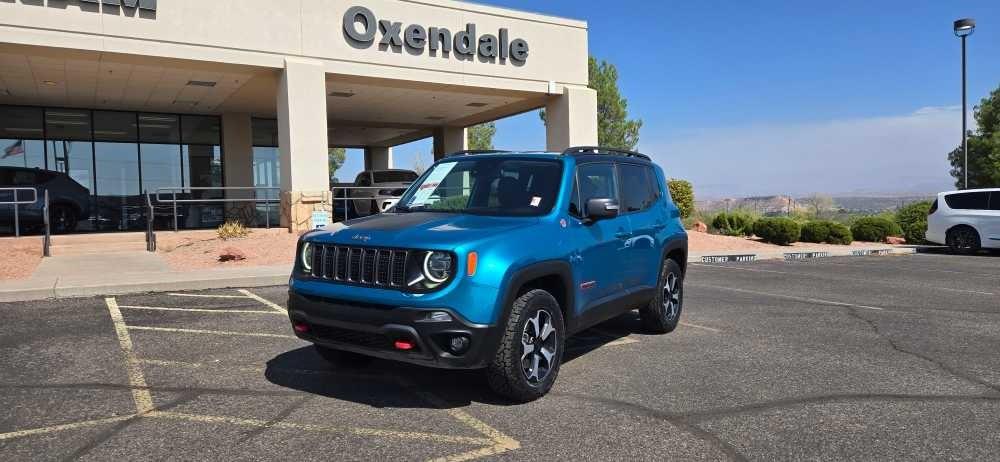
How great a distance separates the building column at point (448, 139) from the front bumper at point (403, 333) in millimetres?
24008

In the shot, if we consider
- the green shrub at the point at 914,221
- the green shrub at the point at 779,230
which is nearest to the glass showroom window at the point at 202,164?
the green shrub at the point at 779,230

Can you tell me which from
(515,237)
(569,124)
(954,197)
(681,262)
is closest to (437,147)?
(569,124)

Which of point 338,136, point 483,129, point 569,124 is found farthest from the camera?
point 483,129

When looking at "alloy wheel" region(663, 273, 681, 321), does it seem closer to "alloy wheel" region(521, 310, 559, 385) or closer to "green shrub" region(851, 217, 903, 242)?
"alloy wheel" region(521, 310, 559, 385)

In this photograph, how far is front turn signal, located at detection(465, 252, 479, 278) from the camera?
4336 mm

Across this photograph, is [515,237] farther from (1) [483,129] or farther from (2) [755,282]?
(1) [483,129]

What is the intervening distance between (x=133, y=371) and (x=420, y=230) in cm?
285

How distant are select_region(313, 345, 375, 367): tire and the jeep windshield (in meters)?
1.27

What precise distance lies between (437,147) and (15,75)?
15.2 metres

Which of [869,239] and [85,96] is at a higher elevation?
[85,96]

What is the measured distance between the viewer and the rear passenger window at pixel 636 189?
6398 millimetres

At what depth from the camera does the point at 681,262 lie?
752 centimetres

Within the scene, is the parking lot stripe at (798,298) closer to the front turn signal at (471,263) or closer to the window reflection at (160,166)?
the front turn signal at (471,263)

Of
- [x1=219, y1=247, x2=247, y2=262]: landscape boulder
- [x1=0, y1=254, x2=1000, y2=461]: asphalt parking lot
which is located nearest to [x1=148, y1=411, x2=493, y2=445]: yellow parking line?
[x1=0, y1=254, x2=1000, y2=461]: asphalt parking lot
